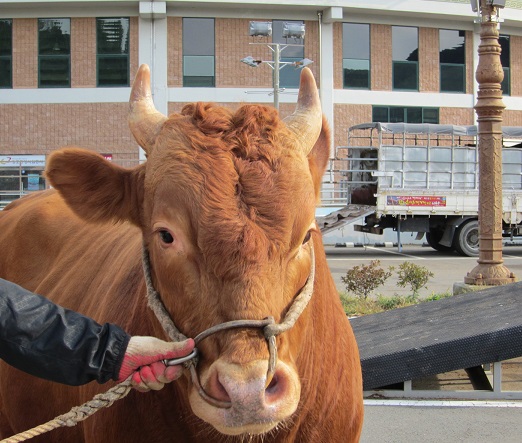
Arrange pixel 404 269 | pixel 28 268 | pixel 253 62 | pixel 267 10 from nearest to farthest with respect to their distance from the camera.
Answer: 1. pixel 28 268
2. pixel 404 269
3. pixel 253 62
4. pixel 267 10

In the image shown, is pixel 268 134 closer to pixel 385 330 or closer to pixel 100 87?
pixel 385 330

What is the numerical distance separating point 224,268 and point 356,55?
26738mm

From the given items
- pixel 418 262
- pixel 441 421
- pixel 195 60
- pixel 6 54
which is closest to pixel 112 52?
pixel 195 60

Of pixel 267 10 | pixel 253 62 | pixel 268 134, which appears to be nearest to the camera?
pixel 268 134

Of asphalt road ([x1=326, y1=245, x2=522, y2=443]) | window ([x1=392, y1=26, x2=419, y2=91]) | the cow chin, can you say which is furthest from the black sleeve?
window ([x1=392, y1=26, x2=419, y2=91])

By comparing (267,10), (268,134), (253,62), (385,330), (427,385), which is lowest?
(427,385)

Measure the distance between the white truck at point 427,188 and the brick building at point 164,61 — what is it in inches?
273

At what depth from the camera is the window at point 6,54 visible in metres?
26.8

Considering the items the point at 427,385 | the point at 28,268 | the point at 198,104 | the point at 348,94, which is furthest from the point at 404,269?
the point at 348,94

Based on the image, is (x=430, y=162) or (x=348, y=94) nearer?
(x=430, y=162)

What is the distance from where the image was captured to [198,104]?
2.61 m

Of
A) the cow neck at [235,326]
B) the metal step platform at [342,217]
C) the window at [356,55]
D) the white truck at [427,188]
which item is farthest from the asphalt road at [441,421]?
the window at [356,55]

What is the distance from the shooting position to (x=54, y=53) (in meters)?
26.8

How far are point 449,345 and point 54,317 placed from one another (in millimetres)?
3697
